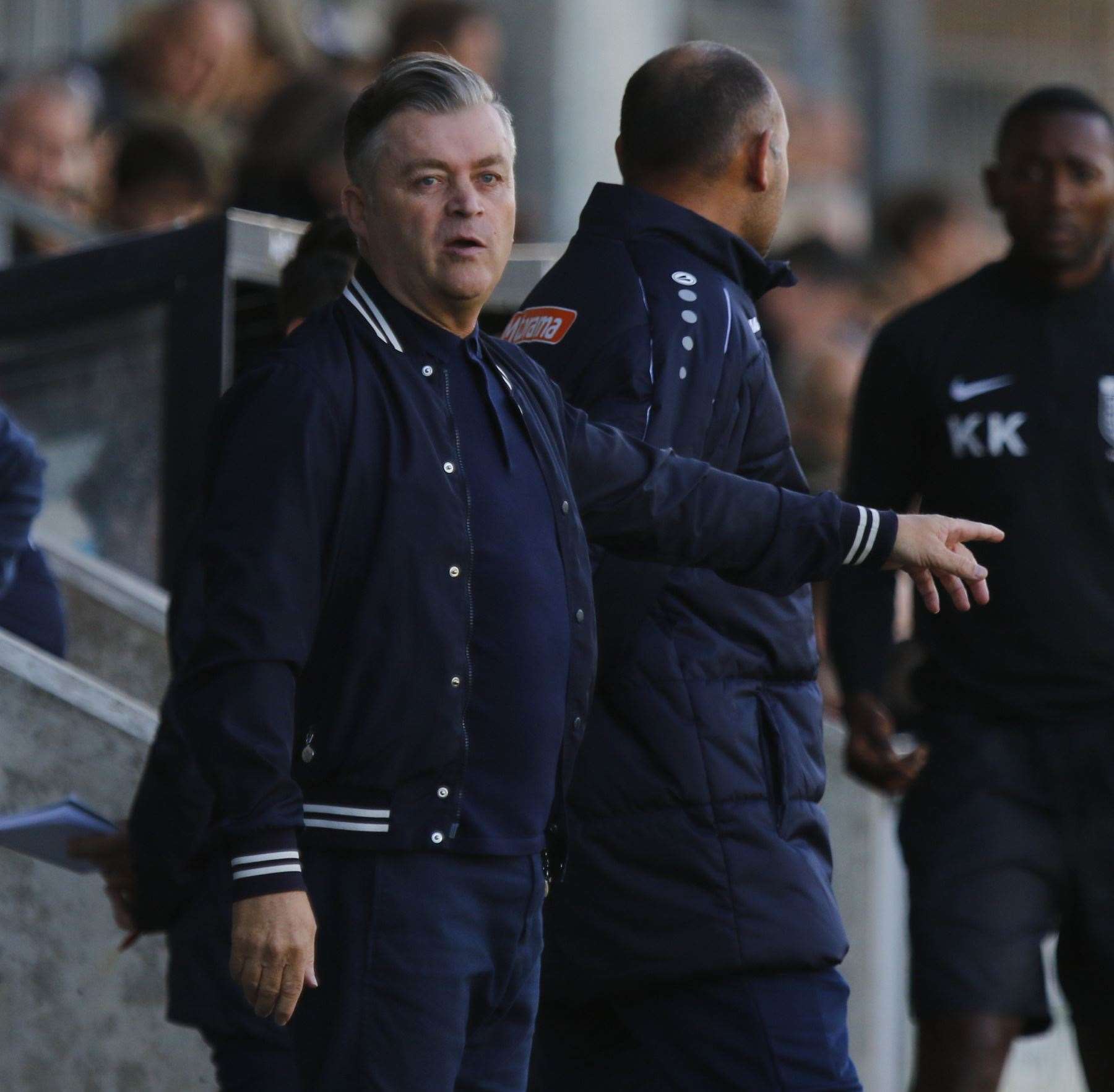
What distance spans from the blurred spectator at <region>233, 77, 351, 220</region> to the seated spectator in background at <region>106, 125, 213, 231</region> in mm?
334

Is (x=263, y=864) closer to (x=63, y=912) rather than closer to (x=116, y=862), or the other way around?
(x=116, y=862)

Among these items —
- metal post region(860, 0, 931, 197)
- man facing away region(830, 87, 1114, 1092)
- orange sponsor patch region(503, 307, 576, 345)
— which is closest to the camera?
orange sponsor patch region(503, 307, 576, 345)

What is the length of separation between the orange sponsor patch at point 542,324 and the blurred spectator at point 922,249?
6.75 metres

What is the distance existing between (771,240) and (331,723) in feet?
4.66

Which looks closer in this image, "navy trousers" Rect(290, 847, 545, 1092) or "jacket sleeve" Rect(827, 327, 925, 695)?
"navy trousers" Rect(290, 847, 545, 1092)

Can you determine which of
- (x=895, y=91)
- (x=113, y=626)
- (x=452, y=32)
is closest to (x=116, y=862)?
(x=113, y=626)

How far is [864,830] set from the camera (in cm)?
628

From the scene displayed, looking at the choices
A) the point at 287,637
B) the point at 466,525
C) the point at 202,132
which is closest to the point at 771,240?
the point at 466,525

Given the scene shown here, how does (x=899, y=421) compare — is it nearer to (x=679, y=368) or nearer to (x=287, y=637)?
(x=679, y=368)

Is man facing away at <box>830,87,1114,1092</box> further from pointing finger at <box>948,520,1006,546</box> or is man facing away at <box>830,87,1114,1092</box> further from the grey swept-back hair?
the grey swept-back hair

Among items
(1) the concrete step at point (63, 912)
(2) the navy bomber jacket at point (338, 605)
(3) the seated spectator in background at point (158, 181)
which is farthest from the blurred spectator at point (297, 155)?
(2) the navy bomber jacket at point (338, 605)

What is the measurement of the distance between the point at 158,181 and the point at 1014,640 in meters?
3.97

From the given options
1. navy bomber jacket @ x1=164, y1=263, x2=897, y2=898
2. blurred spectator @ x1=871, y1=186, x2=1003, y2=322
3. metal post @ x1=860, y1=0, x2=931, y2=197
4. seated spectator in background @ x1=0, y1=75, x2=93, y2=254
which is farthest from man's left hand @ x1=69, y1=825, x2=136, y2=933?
metal post @ x1=860, y1=0, x2=931, y2=197

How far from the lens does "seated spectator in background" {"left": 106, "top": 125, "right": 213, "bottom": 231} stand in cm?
765
